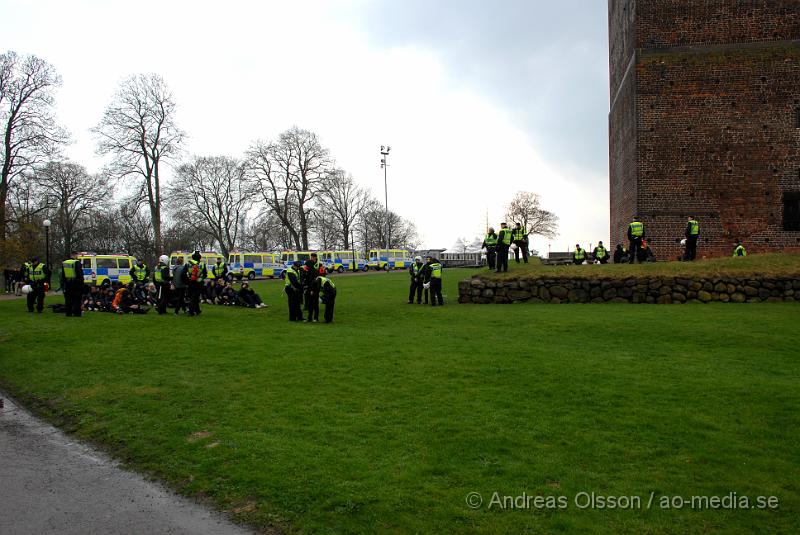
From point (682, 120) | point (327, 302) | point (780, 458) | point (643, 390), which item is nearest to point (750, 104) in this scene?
point (682, 120)

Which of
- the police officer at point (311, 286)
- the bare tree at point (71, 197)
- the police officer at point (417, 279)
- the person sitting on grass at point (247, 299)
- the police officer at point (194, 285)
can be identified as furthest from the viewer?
the bare tree at point (71, 197)

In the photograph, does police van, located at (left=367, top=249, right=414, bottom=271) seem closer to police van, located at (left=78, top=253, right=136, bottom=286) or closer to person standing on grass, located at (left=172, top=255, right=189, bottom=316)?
police van, located at (left=78, top=253, right=136, bottom=286)

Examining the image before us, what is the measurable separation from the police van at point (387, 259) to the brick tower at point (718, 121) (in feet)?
122

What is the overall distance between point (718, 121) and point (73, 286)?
2765cm

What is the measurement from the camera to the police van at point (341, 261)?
192ft

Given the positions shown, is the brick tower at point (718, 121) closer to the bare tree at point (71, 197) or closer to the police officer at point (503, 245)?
the police officer at point (503, 245)

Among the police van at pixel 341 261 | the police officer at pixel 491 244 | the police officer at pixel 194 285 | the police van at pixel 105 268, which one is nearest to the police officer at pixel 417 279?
the police officer at pixel 491 244

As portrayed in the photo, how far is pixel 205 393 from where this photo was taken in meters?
8.13

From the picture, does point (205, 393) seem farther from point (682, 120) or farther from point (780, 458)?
point (682, 120)

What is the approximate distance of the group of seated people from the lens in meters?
21.4

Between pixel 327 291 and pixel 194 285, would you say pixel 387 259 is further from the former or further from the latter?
pixel 327 291

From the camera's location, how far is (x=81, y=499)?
5090 mm

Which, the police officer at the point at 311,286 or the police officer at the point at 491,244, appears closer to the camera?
the police officer at the point at 311,286

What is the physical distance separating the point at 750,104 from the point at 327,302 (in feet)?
78.7
